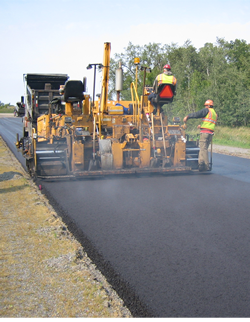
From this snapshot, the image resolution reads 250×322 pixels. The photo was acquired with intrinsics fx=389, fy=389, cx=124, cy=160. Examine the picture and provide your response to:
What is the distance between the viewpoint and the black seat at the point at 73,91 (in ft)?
33.8

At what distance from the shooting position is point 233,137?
24203 millimetres

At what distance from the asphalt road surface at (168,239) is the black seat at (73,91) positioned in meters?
2.46

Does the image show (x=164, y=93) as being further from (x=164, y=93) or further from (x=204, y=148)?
(x=204, y=148)

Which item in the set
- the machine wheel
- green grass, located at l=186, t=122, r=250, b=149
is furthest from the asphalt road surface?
green grass, located at l=186, t=122, r=250, b=149

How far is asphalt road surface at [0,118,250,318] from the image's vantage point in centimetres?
360

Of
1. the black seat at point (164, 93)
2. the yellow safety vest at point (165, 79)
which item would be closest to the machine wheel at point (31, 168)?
the black seat at point (164, 93)

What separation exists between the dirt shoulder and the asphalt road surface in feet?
0.60

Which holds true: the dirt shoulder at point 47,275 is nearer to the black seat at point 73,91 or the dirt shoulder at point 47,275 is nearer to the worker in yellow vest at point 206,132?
the black seat at point 73,91

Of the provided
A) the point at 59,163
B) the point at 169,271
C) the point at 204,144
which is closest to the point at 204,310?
the point at 169,271

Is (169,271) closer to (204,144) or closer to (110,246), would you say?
(110,246)

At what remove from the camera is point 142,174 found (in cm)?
1086

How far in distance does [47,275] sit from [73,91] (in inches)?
279

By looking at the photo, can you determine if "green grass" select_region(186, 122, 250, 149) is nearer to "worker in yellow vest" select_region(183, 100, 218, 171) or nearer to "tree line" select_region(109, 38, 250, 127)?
"tree line" select_region(109, 38, 250, 127)

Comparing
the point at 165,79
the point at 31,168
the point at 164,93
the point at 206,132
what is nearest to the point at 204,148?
the point at 206,132
